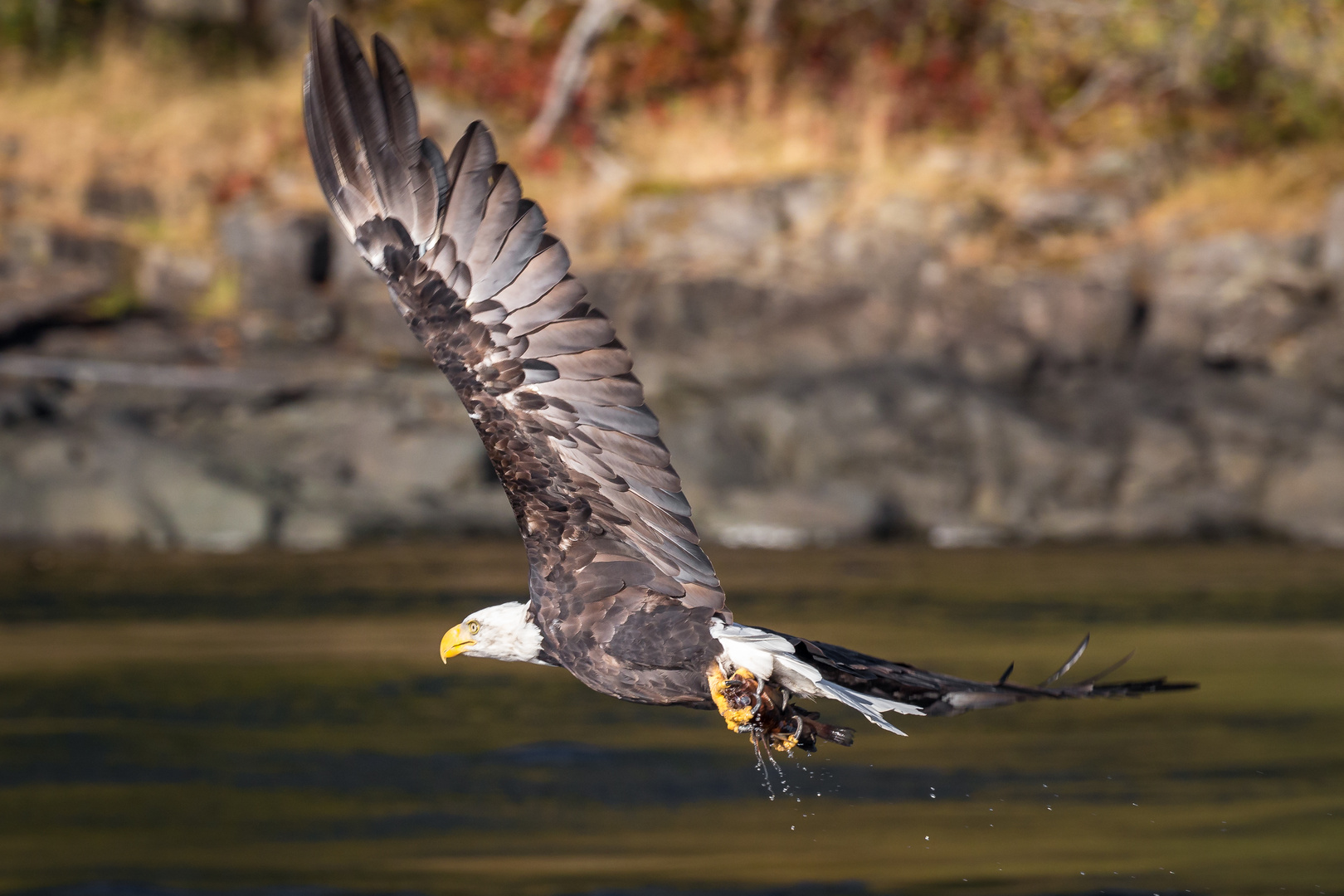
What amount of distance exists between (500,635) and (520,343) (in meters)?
0.85

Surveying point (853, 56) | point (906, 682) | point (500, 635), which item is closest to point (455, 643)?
point (500, 635)

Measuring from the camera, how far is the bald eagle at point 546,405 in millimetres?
5031

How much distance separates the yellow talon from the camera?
4902 millimetres

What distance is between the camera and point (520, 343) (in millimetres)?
5176

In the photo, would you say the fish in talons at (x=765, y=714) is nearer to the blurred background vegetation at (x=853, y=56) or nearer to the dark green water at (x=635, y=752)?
the dark green water at (x=635, y=752)

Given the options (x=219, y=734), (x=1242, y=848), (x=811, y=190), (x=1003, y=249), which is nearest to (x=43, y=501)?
(x=219, y=734)

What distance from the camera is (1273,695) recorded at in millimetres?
11086

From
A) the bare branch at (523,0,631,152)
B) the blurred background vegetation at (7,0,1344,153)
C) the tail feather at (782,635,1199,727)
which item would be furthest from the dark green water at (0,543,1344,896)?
the bare branch at (523,0,631,152)

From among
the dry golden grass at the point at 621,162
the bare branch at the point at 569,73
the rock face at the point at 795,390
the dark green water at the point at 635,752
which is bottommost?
the dark green water at the point at 635,752

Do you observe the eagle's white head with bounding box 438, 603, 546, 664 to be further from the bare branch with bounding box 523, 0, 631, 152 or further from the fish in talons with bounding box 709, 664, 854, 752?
the bare branch with bounding box 523, 0, 631, 152

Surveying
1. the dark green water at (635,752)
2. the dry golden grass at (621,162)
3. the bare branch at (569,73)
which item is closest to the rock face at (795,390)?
the dry golden grass at (621,162)

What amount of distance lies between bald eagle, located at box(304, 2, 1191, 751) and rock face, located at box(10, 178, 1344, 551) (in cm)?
1209

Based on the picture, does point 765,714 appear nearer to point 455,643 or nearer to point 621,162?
point 455,643

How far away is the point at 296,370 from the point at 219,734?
9.34 meters
